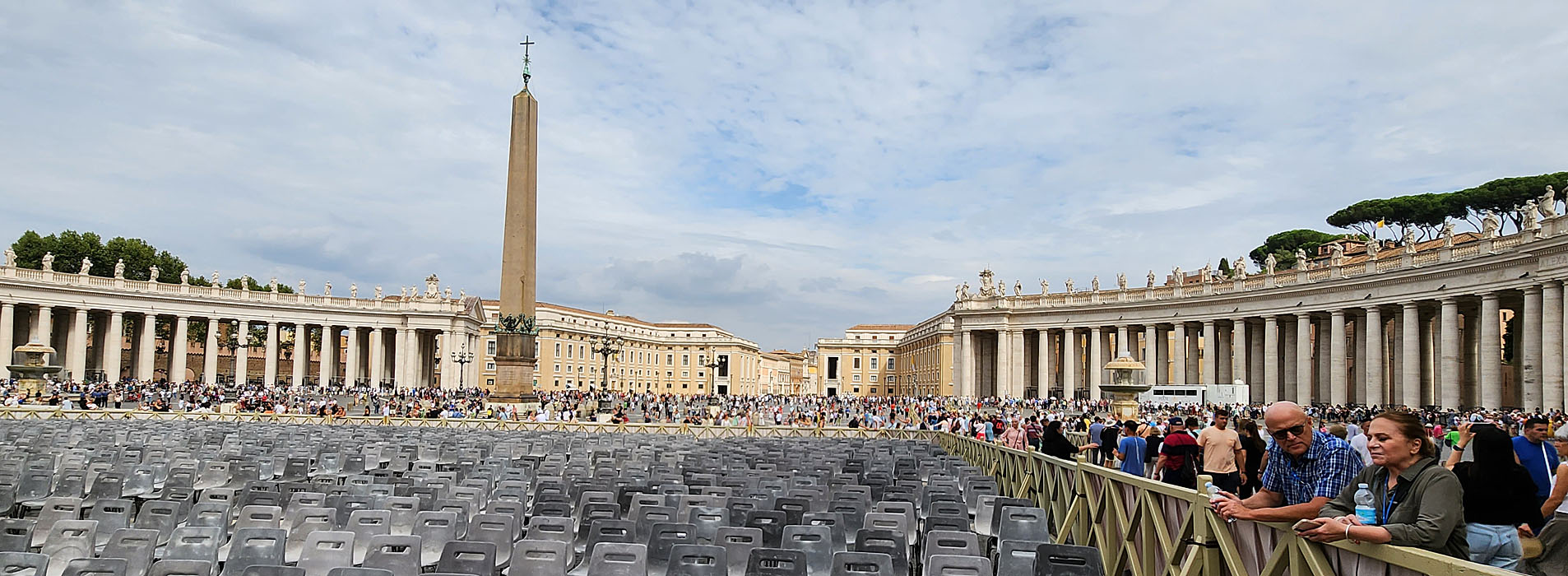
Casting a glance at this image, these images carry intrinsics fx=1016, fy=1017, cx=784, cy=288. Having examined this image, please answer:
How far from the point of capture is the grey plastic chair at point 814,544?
7133 mm

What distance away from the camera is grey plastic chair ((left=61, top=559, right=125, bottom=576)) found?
5.62m

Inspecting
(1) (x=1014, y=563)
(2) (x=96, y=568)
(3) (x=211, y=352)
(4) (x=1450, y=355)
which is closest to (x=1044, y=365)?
(4) (x=1450, y=355)

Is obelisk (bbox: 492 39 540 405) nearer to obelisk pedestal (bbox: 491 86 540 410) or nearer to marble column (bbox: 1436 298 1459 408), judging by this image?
obelisk pedestal (bbox: 491 86 540 410)

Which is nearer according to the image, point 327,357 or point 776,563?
point 776,563

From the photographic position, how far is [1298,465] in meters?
6.09

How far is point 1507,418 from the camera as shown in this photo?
108ft

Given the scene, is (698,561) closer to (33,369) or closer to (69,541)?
(69,541)

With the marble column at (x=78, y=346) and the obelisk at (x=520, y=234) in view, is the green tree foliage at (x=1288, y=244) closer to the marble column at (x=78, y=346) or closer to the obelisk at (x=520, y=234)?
the obelisk at (x=520, y=234)

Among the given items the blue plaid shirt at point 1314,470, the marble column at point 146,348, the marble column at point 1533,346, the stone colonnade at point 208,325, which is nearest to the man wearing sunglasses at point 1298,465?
the blue plaid shirt at point 1314,470

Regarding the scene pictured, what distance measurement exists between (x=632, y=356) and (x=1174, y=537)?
131 metres

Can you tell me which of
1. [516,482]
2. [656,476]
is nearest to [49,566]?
[516,482]

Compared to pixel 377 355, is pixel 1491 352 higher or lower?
higher

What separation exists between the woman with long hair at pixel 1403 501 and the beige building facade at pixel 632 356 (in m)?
106

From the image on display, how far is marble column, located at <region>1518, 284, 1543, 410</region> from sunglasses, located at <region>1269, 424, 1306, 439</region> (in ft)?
149
